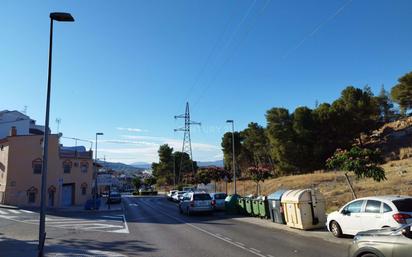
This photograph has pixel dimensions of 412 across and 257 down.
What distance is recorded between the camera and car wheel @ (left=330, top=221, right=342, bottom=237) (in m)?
15.4

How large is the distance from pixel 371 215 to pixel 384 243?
712cm

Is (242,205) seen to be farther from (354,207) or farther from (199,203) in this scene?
(354,207)

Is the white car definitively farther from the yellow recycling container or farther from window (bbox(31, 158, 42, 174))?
window (bbox(31, 158, 42, 174))

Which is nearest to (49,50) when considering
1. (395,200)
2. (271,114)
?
(395,200)

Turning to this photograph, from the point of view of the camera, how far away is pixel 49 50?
13633 millimetres

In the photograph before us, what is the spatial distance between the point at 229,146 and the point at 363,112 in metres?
28.9

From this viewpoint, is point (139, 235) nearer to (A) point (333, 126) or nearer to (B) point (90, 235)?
(B) point (90, 235)

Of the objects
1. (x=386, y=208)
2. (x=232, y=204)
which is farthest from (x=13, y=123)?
(x=386, y=208)

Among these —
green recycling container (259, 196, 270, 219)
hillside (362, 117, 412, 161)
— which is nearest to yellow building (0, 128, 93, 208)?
green recycling container (259, 196, 270, 219)

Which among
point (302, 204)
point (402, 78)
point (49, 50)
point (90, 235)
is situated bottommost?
point (90, 235)

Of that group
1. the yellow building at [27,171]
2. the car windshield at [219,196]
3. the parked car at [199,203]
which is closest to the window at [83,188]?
the yellow building at [27,171]

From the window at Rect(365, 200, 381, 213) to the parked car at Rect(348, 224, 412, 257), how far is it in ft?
20.6

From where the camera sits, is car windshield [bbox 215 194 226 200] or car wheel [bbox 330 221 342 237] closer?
car wheel [bbox 330 221 342 237]

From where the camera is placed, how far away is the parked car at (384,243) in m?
6.80
